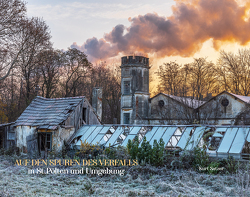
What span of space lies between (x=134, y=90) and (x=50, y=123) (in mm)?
16793

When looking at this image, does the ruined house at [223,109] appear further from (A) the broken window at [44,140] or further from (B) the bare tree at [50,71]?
(B) the bare tree at [50,71]

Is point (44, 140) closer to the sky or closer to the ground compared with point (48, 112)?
closer to the ground

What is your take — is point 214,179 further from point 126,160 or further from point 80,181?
point 80,181

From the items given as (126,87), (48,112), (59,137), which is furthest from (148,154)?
(126,87)

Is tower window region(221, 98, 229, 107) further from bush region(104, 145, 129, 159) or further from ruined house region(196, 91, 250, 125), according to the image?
bush region(104, 145, 129, 159)

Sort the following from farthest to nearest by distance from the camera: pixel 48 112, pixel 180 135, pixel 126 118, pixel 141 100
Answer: pixel 126 118 → pixel 141 100 → pixel 48 112 → pixel 180 135

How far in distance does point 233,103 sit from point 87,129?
49.3 feet

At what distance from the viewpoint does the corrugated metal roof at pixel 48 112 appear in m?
14.6

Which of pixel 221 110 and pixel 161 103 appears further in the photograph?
pixel 161 103

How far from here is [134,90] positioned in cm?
3031

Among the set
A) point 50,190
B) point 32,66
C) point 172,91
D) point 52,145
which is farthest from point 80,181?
point 172,91

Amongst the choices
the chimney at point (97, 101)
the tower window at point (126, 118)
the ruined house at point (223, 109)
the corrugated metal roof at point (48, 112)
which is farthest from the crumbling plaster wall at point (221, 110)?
the corrugated metal roof at point (48, 112)

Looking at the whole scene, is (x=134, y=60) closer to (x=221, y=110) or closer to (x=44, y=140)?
(x=221, y=110)

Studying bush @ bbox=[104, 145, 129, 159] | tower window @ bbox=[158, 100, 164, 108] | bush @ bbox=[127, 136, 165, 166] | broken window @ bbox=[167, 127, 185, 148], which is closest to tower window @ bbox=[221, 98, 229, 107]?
tower window @ bbox=[158, 100, 164, 108]
